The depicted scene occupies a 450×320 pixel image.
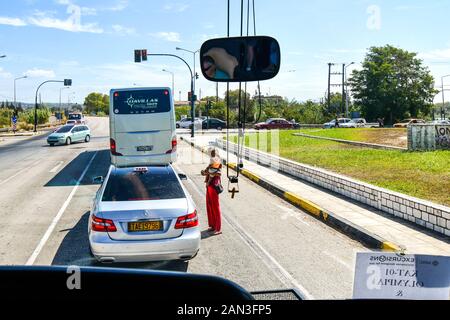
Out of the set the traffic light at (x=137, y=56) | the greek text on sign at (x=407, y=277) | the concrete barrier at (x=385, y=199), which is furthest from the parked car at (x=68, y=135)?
the greek text on sign at (x=407, y=277)

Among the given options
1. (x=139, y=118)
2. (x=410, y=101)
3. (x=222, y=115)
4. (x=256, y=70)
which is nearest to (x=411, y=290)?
(x=256, y=70)

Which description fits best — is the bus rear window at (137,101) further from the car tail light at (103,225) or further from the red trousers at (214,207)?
the car tail light at (103,225)

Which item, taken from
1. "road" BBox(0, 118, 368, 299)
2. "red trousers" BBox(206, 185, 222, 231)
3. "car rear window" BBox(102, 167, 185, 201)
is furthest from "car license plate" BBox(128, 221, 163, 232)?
"red trousers" BBox(206, 185, 222, 231)

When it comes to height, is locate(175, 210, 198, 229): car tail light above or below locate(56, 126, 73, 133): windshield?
below

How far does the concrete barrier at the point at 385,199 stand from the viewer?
27.6ft

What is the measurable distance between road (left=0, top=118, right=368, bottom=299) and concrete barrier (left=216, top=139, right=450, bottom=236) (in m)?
1.50

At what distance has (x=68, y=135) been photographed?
35.3 m

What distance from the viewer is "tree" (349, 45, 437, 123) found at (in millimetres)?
68625

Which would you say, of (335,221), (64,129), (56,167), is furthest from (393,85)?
(335,221)

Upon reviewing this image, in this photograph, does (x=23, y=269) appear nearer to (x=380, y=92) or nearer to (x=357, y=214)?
(x=357, y=214)

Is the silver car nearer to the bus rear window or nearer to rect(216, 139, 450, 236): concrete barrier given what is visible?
rect(216, 139, 450, 236): concrete barrier

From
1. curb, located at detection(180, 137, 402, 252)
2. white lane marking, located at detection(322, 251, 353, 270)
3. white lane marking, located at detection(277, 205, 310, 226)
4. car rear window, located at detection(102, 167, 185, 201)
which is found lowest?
white lane marking, located at detection(322, 251, 353, 270)

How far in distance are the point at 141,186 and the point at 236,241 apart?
2.23 metres

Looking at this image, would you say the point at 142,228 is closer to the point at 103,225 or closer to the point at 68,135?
the point at 103,225
